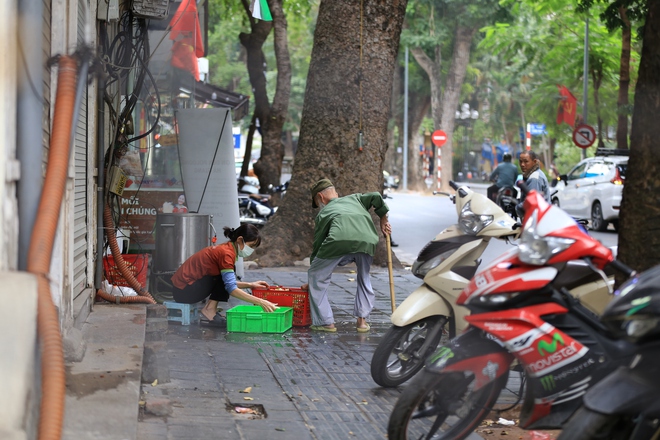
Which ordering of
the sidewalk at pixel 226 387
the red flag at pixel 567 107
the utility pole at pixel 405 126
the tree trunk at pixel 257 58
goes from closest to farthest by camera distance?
the sidewalk at pixel 226 387
the tree trunk at pixel 257 58
the red flag at pixel 567 107
the utility pole at pixel 405 126

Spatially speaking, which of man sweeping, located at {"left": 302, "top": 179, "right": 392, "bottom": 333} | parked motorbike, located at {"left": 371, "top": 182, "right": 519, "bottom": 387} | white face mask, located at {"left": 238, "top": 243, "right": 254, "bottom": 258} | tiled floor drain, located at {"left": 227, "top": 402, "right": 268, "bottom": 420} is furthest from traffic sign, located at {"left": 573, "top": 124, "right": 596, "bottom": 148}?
tiled floor drain, located at {"left": 227, "top": 402, "right": 268, "bottom": 420}

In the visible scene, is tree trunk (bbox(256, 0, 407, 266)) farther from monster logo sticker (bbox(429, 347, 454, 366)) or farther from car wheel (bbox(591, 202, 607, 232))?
car wheel (bbox(591, 202, 607, 232))

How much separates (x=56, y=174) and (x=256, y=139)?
5890 cm

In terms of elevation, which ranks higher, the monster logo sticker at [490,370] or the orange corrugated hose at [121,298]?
the monster logo sticker at [490,370]

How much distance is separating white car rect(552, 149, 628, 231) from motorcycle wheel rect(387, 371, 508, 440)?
1584 cm

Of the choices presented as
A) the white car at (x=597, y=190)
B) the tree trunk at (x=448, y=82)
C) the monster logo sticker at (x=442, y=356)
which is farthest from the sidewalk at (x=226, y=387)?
the tree trunk at (x=448, y=82)

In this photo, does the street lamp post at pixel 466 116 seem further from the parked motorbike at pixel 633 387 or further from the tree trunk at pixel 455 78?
the parked motorbike at pixel 633 387

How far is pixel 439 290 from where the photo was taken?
577 cm

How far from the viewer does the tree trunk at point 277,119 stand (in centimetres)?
2089

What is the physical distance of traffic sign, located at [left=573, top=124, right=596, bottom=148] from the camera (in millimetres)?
24656

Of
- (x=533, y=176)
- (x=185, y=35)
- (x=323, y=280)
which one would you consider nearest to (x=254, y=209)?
(x=185, y=35)

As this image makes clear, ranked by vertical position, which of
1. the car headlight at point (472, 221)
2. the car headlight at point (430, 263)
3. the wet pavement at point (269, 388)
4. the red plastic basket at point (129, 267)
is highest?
the car headlight at point (472, 221)

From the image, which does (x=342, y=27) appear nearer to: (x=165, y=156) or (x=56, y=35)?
(x=165, y=156)

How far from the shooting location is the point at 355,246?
7680mm
